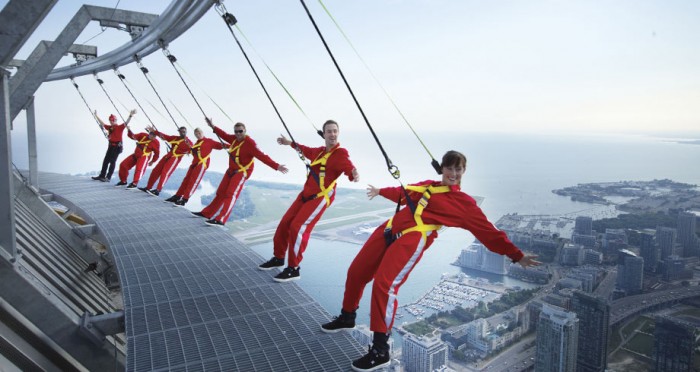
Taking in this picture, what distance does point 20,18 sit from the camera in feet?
7.71

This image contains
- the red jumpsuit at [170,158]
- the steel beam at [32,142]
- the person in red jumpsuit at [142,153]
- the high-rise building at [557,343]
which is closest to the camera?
the red jumpsuit at [170,158]

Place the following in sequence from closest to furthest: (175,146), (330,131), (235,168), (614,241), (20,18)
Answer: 1. (20,18)
2. (330,131)
3. (235,168)
4. (175,146)
5. (614,241)

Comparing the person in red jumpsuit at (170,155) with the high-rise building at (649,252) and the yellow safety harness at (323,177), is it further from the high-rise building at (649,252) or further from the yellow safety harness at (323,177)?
the high-rise building at (649,252)

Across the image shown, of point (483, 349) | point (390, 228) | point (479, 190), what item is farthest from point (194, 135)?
point (479, 190)

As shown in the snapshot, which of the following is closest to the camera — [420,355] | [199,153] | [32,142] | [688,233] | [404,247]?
[404,247]

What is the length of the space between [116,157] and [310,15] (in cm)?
855

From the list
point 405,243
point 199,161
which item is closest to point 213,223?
point 199,161

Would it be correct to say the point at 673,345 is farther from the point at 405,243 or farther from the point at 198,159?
the point at 198,159

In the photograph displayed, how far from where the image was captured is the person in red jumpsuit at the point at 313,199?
3734 mm

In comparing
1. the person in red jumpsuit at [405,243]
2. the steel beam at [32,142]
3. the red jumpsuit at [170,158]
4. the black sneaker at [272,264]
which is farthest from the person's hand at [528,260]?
the steel beam at [32,142]

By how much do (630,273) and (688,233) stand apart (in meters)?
3.73

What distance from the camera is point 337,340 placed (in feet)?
9.18

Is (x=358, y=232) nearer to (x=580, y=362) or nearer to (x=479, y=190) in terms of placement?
(x=479, y=190)

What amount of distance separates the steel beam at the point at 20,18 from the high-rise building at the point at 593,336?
1449cm
